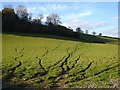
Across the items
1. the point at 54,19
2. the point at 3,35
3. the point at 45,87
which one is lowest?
the point at 45,87

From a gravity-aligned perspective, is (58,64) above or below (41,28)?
below

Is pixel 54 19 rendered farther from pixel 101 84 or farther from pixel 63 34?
pixel 101 84

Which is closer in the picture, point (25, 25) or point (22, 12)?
point (25, 25)

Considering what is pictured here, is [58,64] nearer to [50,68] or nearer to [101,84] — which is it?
[50,68]

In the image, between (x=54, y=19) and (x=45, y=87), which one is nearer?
(x=45, y=87)

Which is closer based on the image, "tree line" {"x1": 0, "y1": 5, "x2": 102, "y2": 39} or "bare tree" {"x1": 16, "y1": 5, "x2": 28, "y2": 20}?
"tree line" {"x1": 0, "y1": 5, "x2": 102, "y2": 39}

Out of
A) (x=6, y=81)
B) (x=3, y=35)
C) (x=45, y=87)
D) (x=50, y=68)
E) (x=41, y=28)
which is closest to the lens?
(x=45, y=87)

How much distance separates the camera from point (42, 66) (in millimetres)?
27797

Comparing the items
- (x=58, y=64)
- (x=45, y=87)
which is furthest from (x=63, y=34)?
(x=45, y=87)

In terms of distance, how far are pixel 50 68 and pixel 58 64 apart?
2.54 m

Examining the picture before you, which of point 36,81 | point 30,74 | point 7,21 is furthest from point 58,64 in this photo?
point 7,21

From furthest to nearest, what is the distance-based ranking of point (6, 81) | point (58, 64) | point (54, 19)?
point (54, 19) < point (58, 64) < point (6, 81)

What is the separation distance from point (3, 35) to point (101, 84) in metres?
42.4

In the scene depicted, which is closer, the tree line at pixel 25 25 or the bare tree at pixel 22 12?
the tree line at pixel 25 25
